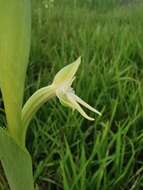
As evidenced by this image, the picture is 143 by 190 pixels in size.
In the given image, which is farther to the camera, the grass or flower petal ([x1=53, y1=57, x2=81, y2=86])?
the grass

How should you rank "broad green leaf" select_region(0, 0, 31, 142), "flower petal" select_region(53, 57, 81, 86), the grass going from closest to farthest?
1. "broad green leaf" select_region(0, 0, 31, 142)
2. "flower petal" select_region(53, 57, 81, 86)
3. the grass

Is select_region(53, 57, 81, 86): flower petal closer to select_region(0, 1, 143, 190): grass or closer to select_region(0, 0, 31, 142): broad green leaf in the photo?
select_region(0, 0, 31, 142): broad green leaf

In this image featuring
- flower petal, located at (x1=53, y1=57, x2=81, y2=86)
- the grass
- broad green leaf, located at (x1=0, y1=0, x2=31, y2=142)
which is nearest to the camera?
broad green leaf, located at (x1=0, y1=0, x2=31, y2=142)

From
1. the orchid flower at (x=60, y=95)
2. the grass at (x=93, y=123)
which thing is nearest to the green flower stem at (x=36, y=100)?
the orchid flower at (x=60, y=95)

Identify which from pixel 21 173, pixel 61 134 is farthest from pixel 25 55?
pixel 61 134

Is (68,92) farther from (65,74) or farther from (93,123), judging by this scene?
(93,123)

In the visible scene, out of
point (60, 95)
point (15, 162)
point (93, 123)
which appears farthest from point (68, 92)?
point (93, 123)

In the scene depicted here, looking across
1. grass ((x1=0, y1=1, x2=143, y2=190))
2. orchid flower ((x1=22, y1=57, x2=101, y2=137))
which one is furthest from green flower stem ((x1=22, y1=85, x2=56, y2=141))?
grass ((x1=0, y1=1, x2=143, y2=190))
